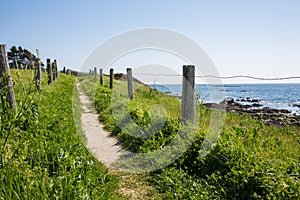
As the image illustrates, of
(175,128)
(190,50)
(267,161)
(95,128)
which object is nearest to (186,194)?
(267,161)

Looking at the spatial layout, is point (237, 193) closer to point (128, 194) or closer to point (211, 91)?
point (128, 194)

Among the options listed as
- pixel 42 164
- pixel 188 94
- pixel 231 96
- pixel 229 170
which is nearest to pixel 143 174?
pixel 229 170

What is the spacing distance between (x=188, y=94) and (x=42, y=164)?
3.09 metres

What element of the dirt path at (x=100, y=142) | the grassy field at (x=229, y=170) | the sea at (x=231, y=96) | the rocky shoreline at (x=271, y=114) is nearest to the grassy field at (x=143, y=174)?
the grassy field at (x=229, y=170)

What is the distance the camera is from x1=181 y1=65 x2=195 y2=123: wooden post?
5410 millimetres

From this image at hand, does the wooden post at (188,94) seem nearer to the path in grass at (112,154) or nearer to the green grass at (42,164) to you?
the path in grass at (112,154)

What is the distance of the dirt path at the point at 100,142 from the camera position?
18.3 feet

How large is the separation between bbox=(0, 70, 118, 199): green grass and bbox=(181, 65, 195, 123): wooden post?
2.03 metres

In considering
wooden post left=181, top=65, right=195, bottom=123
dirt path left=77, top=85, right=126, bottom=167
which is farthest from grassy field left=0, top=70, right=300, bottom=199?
dirt path left=77, top=85, right=126, bottom=167

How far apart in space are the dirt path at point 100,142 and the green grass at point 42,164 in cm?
55

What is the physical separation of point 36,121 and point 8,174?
264 cm

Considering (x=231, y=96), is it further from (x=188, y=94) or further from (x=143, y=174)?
(x=143, y=174)

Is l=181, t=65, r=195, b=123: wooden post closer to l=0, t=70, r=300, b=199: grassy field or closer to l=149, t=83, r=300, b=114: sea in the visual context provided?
l=0, t=70, r=300, b=199: grassy field

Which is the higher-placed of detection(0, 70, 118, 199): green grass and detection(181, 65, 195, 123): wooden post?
detection(181, 65, 195, 123): wooden post
